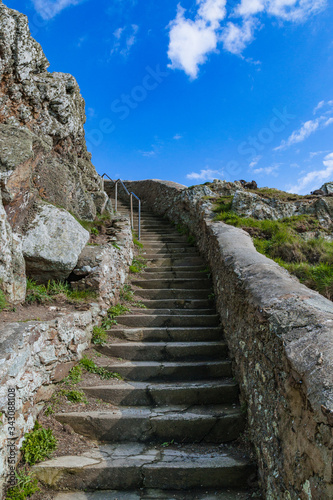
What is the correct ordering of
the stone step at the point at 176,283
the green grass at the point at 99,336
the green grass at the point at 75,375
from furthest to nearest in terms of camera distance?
the stone step at the point at 176,283, the green grass at the point at 99,336, the green grass at the point at 75,375

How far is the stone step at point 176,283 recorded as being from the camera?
5.95 metres

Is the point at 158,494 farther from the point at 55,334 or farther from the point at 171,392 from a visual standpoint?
the point at 55,334

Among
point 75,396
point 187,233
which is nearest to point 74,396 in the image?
point 75,396

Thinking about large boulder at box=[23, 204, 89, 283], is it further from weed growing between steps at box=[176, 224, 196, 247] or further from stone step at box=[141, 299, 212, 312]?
weed growing between steps at box=[176, 224, 196, 247]

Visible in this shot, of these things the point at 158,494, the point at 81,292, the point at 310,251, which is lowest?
the point at 158,494

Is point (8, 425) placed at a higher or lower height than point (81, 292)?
lower

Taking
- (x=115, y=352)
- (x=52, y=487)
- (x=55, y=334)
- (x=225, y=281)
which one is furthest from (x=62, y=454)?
(x=225, y=281)

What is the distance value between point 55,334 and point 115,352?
42.1 inches

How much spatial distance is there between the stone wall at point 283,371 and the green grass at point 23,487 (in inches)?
69.1

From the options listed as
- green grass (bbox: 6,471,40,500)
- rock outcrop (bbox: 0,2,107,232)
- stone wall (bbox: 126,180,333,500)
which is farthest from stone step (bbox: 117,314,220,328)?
green grass (bbox: 6,471,40,500)

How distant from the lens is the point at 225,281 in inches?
172

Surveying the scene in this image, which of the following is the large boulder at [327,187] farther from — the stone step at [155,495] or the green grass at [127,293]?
the stone step at [155,495]

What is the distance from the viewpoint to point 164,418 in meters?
3.13

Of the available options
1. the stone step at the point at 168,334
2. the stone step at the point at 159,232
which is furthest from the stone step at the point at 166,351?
the stone step at the point at 159,232
